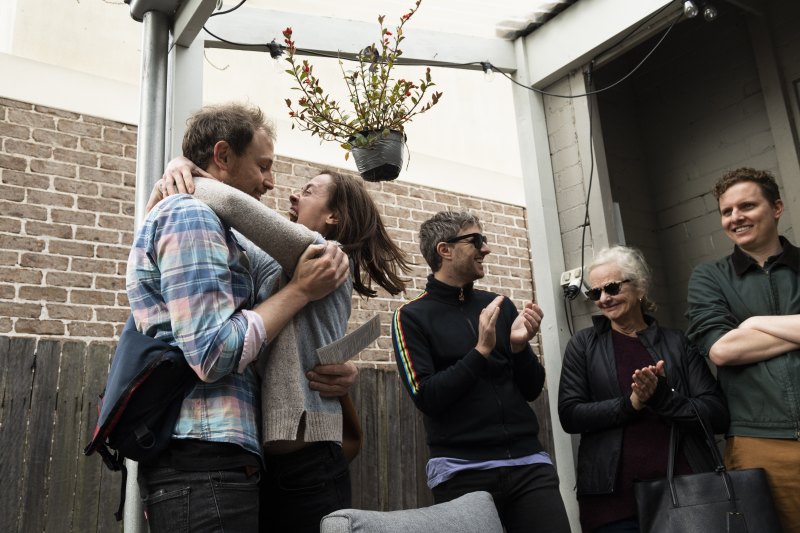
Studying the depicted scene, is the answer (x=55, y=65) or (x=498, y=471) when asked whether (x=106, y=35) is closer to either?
(x=55, y=65)

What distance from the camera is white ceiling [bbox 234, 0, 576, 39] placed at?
3730 millimetres

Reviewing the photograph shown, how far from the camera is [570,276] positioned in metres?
3.81

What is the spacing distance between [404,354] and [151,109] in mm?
1298

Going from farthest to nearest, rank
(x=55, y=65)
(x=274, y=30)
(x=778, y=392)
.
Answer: (x=55, y=65) → (x=274, y=30) → (x=778, y=392)

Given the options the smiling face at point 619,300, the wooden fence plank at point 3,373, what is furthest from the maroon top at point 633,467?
the wooden fence plank at point 3,373

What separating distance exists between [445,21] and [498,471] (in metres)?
2.50

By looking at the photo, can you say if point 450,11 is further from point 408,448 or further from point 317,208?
point 408,448

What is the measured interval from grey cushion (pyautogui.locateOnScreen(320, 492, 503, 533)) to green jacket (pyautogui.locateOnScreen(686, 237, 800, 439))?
47.6 inches

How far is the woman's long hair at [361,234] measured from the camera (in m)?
2.27

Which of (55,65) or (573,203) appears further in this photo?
(55,65)

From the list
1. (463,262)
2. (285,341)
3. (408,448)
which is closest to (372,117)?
(463,262)

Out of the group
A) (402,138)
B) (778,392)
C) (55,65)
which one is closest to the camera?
(778,392)

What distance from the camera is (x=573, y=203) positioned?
155 inches

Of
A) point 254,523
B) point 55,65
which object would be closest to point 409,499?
point 254,523
